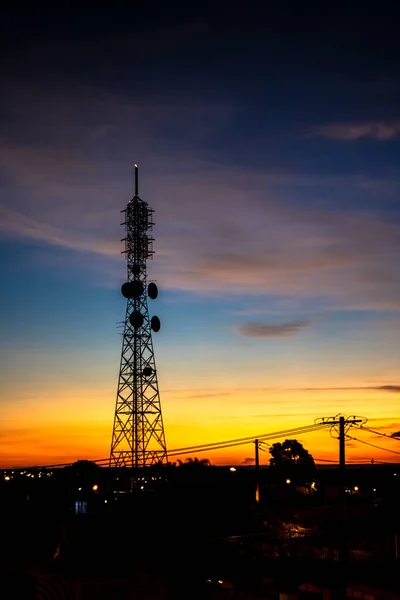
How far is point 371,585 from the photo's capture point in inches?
1066

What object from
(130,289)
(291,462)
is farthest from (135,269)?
(291,462)

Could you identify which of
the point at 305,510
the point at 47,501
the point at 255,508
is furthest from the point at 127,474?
the point at 305,510

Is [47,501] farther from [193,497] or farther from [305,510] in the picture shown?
[305,510]

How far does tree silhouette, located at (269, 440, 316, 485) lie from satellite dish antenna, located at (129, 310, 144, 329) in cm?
5773

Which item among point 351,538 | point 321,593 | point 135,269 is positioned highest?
point 135,269

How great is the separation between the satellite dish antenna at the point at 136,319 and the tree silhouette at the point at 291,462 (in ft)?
189

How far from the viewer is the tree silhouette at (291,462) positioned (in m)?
112

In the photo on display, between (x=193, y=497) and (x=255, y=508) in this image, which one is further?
(x=255, y=508)

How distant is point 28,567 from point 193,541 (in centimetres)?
703

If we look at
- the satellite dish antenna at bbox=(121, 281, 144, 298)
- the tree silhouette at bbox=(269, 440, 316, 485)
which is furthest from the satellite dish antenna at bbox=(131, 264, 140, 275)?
the tree silhouette at bbox=(269, 440, 316, 485)

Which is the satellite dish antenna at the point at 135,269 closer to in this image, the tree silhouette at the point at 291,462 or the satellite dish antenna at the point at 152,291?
the satellite dish antenna at the point at 152,291

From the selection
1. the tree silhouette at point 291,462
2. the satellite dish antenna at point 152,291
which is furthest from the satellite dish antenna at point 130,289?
the tree silhouette at point 291,462

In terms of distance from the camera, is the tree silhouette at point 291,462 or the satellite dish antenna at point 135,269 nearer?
the satellite dish antenna at point 135,269

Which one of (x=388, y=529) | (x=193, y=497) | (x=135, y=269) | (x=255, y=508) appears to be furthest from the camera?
(x=135, y=269)
